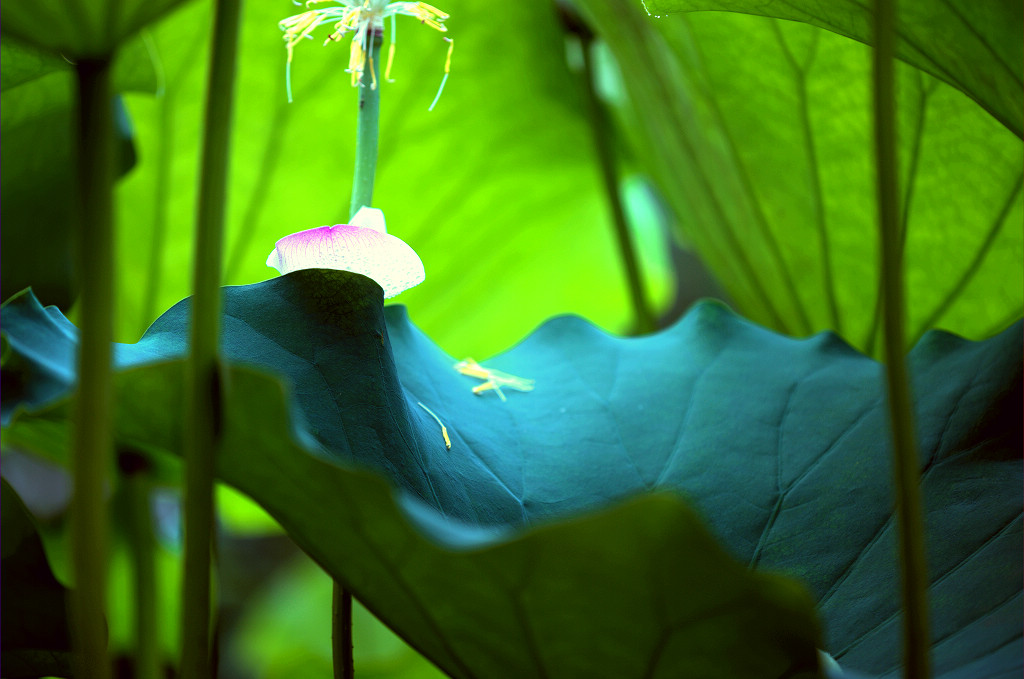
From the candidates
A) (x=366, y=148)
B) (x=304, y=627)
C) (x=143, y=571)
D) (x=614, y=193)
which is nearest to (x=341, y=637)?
(x=143, y=571)

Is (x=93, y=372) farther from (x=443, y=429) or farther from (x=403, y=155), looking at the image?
(x=403, y=155)

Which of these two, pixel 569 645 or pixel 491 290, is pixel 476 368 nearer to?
pixel 569 645

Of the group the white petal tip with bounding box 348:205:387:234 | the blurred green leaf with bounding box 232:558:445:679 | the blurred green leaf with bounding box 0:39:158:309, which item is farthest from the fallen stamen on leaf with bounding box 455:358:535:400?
the blurred green leaf with bounding box 232:558:445:679

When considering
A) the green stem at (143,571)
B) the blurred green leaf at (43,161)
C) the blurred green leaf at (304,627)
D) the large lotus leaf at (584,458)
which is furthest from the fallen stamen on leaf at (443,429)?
the blurred green leaf at (304,627)

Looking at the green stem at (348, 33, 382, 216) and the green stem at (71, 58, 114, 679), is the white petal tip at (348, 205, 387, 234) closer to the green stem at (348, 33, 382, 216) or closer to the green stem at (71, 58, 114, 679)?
the green stem at (348, 33, 382, 216)

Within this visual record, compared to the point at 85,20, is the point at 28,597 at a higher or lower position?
lower

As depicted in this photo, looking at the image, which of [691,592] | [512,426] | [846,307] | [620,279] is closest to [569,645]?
[691,592]
